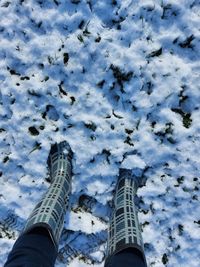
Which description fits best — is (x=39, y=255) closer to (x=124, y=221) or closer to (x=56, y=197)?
(x=56, y=197)

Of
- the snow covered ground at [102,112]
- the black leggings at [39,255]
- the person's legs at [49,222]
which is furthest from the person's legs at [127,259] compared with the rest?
the snow covered ground at [102,112]

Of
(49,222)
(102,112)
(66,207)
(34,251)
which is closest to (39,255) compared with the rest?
(34,251)

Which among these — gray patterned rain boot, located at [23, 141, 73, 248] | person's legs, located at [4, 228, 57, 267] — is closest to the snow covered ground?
gray patterned rain boot, located at [23, 141, 73, 248]

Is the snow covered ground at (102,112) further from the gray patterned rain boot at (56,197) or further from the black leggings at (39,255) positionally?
the black leggings at (39,255)

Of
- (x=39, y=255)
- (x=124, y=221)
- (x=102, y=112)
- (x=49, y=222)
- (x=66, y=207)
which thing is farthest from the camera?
(x=102, y=112)

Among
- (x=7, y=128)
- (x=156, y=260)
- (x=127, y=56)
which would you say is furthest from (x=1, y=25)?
(x=156, y=260)

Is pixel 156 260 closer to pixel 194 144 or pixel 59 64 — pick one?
pixel 194 144

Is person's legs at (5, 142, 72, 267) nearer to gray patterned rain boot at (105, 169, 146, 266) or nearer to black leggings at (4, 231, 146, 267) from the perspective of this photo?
black leggings at (4, 231, 146, 267)
